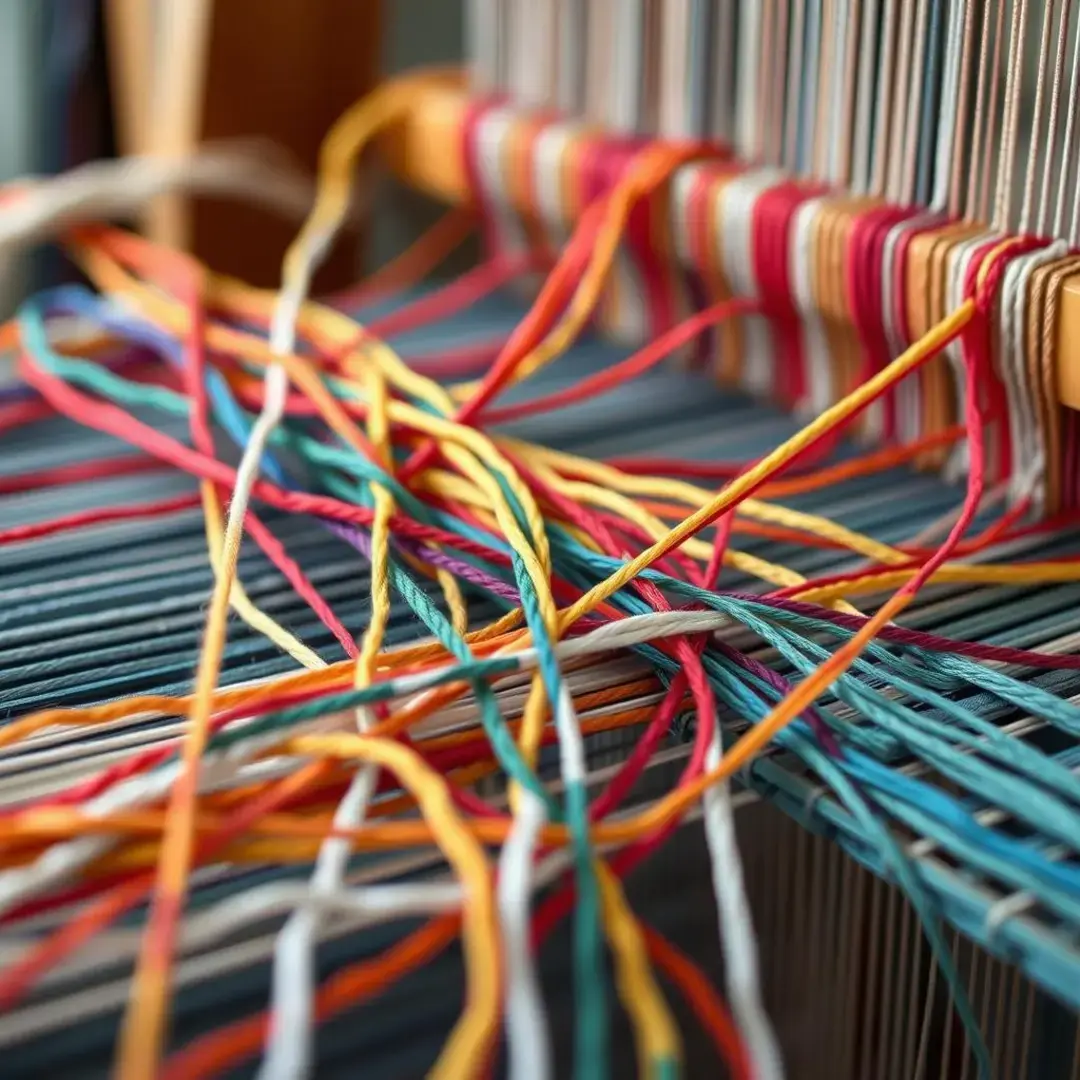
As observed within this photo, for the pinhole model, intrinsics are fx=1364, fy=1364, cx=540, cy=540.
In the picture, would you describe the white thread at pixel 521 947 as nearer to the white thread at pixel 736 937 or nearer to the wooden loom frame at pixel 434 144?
the white thread at pixel 736 937

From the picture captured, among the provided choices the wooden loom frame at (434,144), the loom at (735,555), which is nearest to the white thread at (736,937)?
the loom at (735,555)

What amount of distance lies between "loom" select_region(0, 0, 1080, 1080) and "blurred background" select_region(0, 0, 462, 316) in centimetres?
10

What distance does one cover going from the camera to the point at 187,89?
0.98m

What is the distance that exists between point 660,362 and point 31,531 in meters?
0.43

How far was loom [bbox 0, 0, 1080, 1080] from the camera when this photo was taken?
1.53 feet

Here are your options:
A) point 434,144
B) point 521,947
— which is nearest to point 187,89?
point 434,144

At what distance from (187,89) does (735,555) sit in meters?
0.59

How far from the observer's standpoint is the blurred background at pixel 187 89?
979mm

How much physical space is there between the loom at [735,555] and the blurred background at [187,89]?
A: 0.31 ft

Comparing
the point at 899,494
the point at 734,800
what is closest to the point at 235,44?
the point at 899,494

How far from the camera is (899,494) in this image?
2.36 ft

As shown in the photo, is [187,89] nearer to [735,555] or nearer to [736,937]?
[735,555]

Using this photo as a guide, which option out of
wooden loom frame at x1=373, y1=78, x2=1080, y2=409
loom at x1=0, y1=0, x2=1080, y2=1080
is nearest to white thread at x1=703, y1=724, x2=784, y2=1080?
loom at x1=0, y1=0, x2=1080, y2=1080

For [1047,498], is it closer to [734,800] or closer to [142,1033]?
[734,800]
